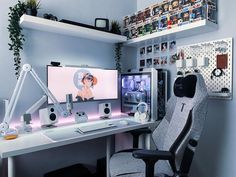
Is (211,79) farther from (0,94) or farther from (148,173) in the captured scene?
(0,94)

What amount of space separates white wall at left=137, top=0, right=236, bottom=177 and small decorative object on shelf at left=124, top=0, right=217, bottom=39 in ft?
0.38

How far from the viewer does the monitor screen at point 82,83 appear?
1654 millimetres

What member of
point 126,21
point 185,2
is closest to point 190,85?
point 185,2

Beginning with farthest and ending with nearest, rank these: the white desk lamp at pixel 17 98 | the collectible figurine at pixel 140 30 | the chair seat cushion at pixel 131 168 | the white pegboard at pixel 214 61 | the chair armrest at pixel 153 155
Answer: the collectible figurine at pixel 140 30 < the white pegboard at pixel 214 61 < the white desk lamp at pixel 17 98 < the chair seat cushion at pixel 131 168 < the chair armrest at pixel 153 155

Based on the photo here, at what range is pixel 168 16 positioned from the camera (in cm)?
179

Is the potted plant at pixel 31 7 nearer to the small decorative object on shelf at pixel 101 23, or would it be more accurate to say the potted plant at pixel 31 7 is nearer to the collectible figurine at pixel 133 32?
the small decorative object on shelf at pixel 101 23

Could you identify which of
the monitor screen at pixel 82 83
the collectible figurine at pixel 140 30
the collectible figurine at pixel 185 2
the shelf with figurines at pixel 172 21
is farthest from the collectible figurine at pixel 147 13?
the monitor screen at pixel 82 83

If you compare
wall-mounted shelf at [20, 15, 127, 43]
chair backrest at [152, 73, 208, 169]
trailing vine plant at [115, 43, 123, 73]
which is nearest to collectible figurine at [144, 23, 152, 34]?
wall-mounted shelf at [20, 15, 127, 43]

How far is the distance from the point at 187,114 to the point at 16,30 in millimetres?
1420

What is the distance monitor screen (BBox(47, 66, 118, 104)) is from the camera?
1.65 meters

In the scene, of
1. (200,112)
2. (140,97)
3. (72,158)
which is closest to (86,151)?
(72,158)

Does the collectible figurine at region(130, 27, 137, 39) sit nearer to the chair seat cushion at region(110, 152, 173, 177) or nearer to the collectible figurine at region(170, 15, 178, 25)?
the collectible figurine at region(170, 15, 178, 25)

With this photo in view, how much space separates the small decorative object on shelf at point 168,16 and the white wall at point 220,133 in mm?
117

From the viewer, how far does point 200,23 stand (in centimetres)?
152
